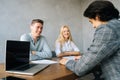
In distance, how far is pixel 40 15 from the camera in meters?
4.08

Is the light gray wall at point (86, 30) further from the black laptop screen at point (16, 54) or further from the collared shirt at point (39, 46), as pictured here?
the black laptop screen at point (16, 54)

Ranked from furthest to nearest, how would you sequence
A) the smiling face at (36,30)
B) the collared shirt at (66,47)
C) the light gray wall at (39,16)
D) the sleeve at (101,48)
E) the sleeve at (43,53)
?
the light gray wall at (39,16) → the collared shirt at (66,47) → the smiling face at (36,30) → the sleeve at (43,53) → the sleeve at (101,48)

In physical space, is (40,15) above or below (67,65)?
above

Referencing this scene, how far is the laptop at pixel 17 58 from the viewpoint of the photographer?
1.60 meters

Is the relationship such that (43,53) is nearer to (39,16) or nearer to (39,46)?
(39,46)

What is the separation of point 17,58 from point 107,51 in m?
0.78

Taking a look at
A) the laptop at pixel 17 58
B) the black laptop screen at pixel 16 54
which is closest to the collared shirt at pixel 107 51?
the laptop at pixel 17 58

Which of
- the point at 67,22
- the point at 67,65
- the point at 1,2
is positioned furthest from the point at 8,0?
the point at 67,65

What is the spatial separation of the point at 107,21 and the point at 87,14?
169 millimetres

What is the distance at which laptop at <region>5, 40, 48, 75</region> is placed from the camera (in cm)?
160

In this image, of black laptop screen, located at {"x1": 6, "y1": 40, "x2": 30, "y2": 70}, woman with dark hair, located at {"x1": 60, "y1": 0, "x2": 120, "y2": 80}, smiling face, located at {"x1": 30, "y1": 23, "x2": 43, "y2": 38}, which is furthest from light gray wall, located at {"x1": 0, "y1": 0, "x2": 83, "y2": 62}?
woman with dark hair, located at {"x1": 60, "y1": 0, "x2": 120, "y2": 80}

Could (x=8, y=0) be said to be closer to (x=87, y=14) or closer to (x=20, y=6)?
(x=20, y=6)

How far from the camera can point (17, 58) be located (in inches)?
66.5

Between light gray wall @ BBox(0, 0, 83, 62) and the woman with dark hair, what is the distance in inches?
89.5
